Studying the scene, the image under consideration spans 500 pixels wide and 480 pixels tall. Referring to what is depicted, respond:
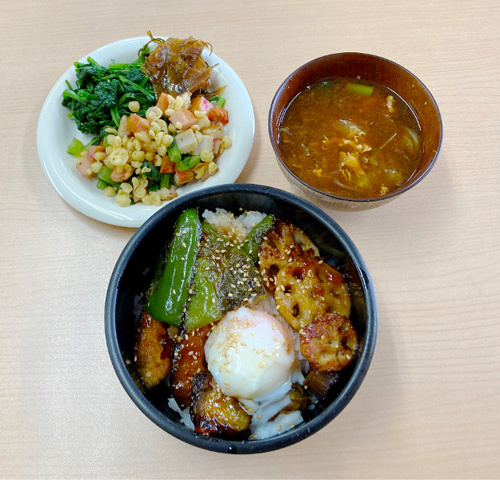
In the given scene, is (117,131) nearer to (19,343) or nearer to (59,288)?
(59,288)

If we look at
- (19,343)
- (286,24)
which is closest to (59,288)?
(19,343)

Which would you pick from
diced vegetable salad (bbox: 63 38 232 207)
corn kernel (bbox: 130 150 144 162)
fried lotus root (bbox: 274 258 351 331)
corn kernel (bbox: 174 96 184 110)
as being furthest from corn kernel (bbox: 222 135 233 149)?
fried lotus root (bbox: 274 258 351 331)

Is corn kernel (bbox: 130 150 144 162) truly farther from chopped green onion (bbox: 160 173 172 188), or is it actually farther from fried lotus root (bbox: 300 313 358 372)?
fried lotus root (bbox: 300 313 358 372)

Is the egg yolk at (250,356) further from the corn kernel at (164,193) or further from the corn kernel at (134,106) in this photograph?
the corn kernel at (134,106)

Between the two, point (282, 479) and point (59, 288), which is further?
point (59, 288)

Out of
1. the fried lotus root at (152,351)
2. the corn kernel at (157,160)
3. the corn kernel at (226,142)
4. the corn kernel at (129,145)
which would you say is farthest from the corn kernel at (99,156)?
the fried lotus root at (152,351)

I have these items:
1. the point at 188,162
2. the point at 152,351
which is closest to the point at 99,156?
the point at 188,162

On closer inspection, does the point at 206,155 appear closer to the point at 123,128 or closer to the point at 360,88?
the point at 123,128
